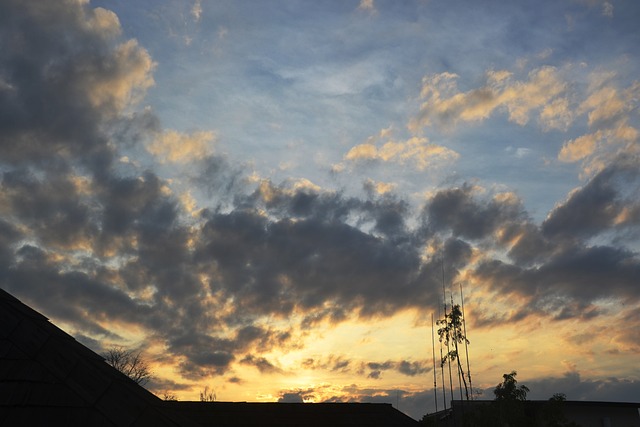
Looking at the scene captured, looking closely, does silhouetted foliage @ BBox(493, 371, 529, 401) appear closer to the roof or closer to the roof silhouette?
the roof

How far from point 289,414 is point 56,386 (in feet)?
62.6

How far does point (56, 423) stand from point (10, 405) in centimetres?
72

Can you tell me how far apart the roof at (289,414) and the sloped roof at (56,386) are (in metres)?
17.3

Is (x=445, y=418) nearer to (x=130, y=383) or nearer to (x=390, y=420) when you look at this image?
(x=390, y=420)

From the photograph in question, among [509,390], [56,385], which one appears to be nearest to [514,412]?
[509,390]

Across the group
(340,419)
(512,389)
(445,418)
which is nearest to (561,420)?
(512,389)

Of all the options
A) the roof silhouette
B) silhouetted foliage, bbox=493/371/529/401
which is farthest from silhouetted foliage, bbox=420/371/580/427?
the roof silhouette

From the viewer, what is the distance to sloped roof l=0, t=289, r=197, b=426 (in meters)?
8.24

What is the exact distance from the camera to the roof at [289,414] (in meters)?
25.6

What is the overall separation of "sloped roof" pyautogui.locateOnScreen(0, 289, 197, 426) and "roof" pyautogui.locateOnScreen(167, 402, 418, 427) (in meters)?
17.3

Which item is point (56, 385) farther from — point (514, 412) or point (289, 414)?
point (514, 412)

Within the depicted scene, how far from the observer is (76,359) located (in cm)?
901

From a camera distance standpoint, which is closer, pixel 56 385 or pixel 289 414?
pixel 56 385

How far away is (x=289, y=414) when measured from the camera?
26094 millimetres
